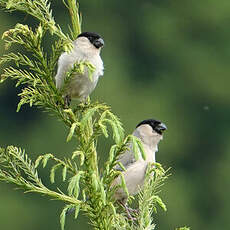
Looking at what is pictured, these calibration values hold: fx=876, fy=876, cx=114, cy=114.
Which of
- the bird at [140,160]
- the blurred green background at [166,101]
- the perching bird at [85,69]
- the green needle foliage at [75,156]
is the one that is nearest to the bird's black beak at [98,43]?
the perching bird at [85,69]

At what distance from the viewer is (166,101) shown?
61.3 feet

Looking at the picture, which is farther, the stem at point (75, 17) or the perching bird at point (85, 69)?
the perching bird at point (85, 69)

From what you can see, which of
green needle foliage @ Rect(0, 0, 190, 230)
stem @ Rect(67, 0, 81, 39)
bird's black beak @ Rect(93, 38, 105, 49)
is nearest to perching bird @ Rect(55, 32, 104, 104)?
bird's black beak @ Rect(93, 38, 105, 49)

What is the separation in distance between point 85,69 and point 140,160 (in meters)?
0.73

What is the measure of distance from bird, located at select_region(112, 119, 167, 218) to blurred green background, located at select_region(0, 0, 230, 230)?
10.5 meters

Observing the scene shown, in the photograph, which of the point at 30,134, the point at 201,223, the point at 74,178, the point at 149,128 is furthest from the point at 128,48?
the point at 74,178

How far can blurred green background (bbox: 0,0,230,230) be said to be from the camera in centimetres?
1662

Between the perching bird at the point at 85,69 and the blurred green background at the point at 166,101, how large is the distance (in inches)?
431

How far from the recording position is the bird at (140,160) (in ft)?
14.8

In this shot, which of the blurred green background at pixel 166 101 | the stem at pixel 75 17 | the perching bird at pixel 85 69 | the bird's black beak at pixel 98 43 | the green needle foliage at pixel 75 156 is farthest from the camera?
the blurred green background at pixel 166 101

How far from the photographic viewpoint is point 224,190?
17.8m

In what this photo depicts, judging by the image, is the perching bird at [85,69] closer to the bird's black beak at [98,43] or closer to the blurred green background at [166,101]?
the bird's black beak at [98,43]

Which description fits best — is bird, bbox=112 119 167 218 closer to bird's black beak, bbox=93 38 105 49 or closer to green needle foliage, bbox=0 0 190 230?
bird's black beak, bbox=93 38 105 49

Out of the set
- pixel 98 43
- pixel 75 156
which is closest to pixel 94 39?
pixel 98 43
